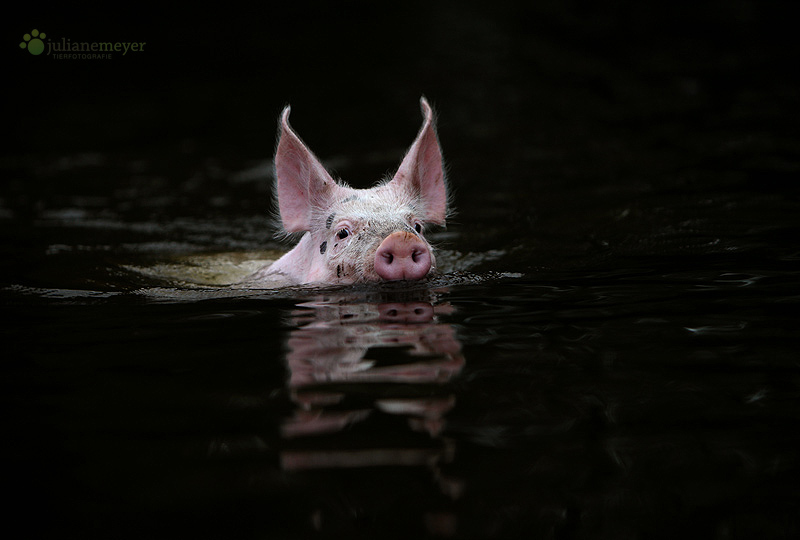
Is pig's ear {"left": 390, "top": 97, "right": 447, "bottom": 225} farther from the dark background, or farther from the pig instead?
the dark background

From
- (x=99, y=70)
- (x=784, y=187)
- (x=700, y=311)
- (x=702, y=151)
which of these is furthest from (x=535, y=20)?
(x=700, y=311)

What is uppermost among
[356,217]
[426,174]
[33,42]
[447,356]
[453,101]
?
[33,42]

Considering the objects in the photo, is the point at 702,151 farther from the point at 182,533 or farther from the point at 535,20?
the point at 535,20

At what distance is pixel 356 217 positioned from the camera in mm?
5266

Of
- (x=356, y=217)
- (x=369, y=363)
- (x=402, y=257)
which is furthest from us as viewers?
(x=356, y=217)

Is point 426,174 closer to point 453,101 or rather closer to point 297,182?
point 297,182

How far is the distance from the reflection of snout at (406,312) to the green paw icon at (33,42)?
15.3 m

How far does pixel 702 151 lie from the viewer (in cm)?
1043

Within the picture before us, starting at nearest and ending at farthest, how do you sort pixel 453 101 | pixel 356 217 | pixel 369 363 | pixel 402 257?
pixel 369 363, pixel 402 257, pixel 356 217, pixel 453 101

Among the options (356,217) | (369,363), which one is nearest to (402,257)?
(356,217)

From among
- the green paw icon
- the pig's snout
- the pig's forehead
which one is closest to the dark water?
the pig's snout

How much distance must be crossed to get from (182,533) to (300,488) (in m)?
0.35

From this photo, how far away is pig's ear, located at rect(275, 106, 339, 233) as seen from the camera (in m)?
5.71

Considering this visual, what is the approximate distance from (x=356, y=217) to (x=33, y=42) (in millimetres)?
16231
